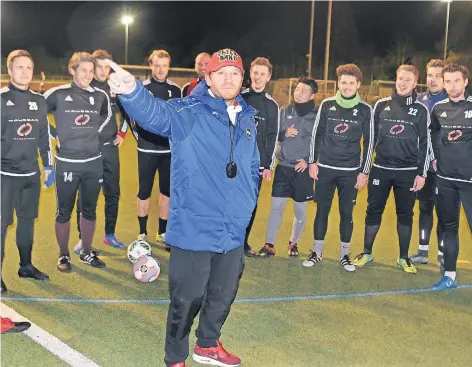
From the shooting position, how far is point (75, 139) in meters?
6.19

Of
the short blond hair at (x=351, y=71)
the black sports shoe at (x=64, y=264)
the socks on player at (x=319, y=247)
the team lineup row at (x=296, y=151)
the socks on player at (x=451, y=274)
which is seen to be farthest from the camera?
the socks on player at (x=319, y=247)

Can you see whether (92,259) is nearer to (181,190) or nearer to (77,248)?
(77,248)

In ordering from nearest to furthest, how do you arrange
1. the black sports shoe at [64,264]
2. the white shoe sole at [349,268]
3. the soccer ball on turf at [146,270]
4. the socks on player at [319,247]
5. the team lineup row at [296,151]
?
the team lineup row at [296,151] → the soccer ball on turf at [146,270] → the black sports shoe at [64,264] → the white shoe sole at [349,268] → the socks on player at [319,247]

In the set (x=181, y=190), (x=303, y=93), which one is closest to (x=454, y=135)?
(x=303, y=93)

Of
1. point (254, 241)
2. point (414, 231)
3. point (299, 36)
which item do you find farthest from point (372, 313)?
point (299, 36)

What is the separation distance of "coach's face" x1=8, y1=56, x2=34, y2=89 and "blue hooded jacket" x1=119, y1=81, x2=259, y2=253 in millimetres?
2264

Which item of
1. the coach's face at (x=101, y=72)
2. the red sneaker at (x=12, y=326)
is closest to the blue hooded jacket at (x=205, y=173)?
the red sneaker at (x=12, y=326)

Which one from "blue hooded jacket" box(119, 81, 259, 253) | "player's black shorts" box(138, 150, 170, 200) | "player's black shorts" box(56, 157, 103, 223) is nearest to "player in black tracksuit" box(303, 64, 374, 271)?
"player's black shorts" box(138, 150, 170, 200)

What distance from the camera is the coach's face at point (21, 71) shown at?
5434mm

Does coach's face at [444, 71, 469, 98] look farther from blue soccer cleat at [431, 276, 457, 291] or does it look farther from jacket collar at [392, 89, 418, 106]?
blue soccer cleat at [431, 276, 457, 291]

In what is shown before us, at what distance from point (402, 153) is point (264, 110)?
1.63m

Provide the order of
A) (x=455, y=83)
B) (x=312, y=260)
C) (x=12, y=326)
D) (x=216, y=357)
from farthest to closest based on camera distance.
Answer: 1. (x=312, y=260)
2. (x=455, y=83)
3. (x=12, y=326)
4. (x=216, y=357)

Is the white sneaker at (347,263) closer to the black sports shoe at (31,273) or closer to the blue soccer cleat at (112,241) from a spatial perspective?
the blue soccer cleat at (112,241)

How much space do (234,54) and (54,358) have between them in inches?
99.1
